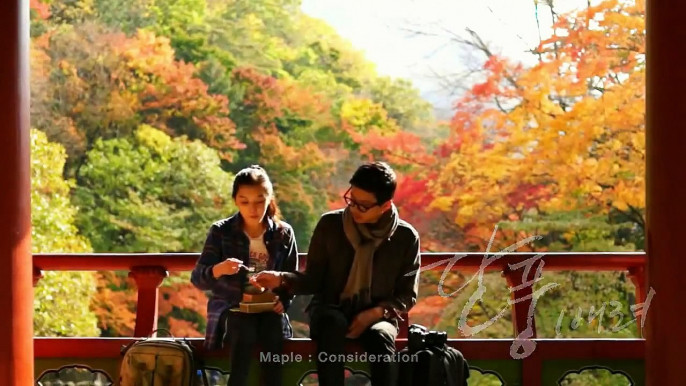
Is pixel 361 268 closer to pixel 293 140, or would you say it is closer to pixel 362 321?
pixel 362 321

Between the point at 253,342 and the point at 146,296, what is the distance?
1.97ft

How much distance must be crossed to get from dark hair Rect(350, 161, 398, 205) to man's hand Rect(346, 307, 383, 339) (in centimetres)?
38

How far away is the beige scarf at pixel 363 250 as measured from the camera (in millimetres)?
3365

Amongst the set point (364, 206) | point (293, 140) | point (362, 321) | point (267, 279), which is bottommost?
point (362, 321)

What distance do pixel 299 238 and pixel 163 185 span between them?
1.19 meters

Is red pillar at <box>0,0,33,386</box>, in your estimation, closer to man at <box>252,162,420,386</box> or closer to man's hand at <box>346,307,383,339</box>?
man at <box>252,162,420,386</box>

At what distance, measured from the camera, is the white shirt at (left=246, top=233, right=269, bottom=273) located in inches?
138

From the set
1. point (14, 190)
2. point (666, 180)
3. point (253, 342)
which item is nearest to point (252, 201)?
point (253, 342)

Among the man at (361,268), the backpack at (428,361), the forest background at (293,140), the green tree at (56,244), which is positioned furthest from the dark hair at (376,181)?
the green tree at (56,244)

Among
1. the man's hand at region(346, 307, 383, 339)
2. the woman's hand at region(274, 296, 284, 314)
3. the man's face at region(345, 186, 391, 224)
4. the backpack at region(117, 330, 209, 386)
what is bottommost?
the backpack at region(117, 330, 209, 386)

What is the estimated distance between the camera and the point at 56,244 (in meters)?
7.59

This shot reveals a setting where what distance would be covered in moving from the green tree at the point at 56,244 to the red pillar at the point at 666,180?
5332 millimetres

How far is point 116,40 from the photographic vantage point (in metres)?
7.93

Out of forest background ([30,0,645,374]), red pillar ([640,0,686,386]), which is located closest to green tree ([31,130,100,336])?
forest background ([30,0,645,374])
